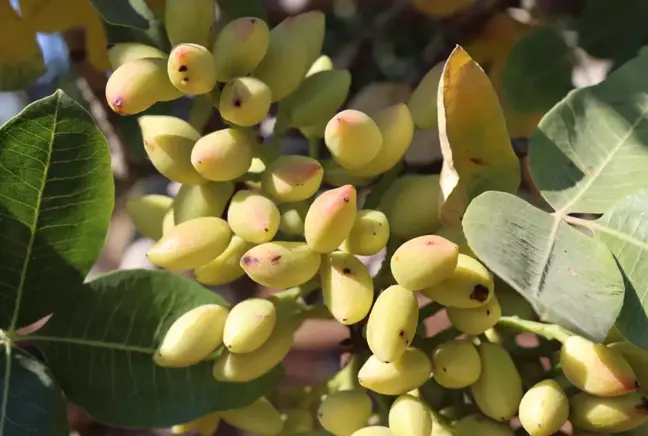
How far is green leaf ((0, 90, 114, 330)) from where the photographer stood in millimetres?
448

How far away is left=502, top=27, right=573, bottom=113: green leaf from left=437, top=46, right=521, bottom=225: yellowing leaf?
0.24 m

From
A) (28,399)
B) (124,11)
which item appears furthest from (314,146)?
(28,399)

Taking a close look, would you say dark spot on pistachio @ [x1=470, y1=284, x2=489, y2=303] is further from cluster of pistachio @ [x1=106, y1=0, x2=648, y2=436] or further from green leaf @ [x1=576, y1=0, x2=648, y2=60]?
green leaf @ [x1=576, y1=0, x2=648, y2=60]

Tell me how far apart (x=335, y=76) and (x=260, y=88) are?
0.08 m

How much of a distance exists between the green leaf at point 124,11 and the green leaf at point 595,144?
11.3 inches

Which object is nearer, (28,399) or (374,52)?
(28,399)

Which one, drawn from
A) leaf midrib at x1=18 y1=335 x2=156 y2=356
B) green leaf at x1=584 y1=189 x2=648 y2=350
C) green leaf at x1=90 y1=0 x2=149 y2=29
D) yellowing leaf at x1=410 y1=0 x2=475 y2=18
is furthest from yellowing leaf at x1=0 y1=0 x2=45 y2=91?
green leaf at x1=584 y1=189 x2=648 y2=350

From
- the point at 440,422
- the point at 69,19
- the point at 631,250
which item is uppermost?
the point at 69,19

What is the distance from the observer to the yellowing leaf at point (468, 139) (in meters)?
0.45

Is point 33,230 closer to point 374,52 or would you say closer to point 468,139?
point 468,139

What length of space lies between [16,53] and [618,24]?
56 cm

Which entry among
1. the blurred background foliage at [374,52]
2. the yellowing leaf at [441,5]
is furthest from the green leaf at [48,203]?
the yellowing leaf at [441,5]

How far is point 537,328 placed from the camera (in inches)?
18.3

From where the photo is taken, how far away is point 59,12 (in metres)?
0.62
